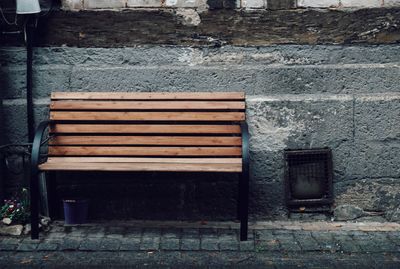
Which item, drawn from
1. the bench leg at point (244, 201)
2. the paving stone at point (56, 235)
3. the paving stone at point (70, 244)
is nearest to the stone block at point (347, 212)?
the bench leg at point (244, 201)

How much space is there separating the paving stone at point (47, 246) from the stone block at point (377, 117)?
260 centimetres

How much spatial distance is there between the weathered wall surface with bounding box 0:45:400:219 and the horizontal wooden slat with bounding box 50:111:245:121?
23 cm

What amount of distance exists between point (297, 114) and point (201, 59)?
934 millimetres

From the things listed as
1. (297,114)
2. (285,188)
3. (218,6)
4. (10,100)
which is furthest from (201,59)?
(10,100)

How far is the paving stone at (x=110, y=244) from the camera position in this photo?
4.46m

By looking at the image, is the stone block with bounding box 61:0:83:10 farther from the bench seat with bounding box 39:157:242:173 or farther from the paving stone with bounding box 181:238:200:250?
the paving stone with bounding box 181:238:200:250

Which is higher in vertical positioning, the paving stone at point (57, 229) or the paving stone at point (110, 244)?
the paving stone at point (57, 229)

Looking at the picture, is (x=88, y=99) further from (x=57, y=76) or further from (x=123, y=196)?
(x=123, y=196)

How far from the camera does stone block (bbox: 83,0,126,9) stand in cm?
509

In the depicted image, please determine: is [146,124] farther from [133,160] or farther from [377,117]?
[377,117]

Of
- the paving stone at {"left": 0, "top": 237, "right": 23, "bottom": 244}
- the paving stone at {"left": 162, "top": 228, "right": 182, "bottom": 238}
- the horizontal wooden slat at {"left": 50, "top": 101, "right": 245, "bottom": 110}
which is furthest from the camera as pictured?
the horizontal wooden slat at {"left": 50, "top": 101, "right": 245, "bottom": 110}

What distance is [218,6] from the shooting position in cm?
507

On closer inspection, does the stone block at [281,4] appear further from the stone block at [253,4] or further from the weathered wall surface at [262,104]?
the weathered wall surface at [262,104]

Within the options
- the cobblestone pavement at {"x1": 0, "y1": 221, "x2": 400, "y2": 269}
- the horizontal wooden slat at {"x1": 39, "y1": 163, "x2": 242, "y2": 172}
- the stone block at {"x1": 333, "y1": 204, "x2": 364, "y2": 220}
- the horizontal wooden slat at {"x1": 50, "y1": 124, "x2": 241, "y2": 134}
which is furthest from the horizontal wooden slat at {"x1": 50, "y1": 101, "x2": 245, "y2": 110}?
the stone block at {"x1": 333, "y1": 204, "x2": 364, "y2": 220}
